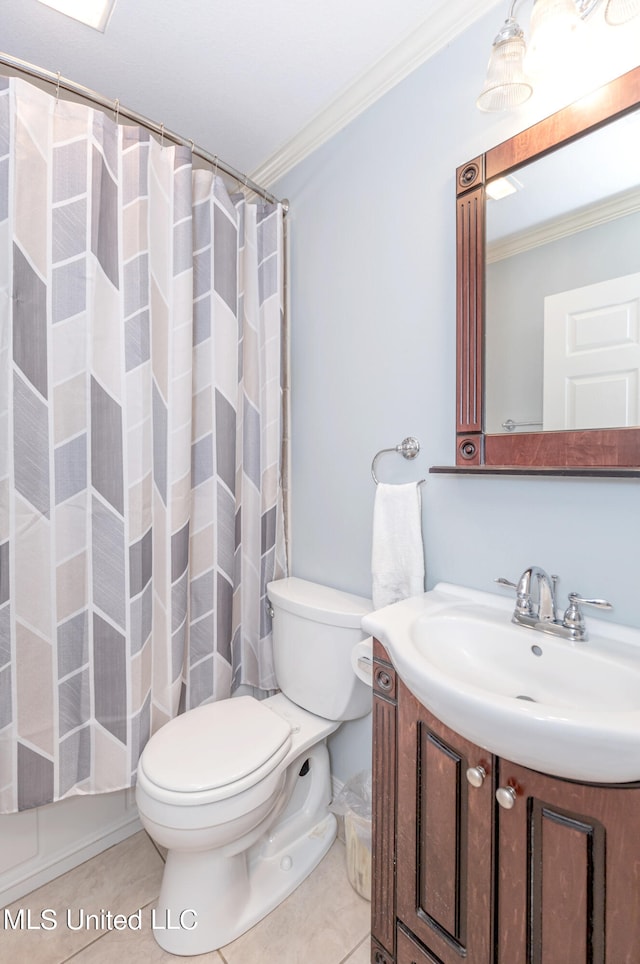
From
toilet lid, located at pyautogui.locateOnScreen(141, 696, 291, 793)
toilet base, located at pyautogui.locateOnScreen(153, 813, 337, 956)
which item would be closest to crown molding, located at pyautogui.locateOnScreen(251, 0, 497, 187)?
toilet lid, located at pyautogui.locateOnScreen(141, 696, 291, 793)

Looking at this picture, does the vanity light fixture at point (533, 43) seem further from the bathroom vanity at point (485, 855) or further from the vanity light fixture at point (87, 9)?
the bathroom vanity at point (485, 855)

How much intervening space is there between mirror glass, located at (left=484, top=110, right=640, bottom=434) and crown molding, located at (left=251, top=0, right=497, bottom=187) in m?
0.45

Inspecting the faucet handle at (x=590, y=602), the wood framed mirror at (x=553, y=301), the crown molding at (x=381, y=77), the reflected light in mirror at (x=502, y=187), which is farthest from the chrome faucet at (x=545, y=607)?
the crown molding at (x=381, y=77)

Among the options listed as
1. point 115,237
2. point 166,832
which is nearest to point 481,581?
point 166,832

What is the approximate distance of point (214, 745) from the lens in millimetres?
1278

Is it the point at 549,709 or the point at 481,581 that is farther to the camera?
the point at 481,581

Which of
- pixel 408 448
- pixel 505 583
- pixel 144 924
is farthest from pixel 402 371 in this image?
pixel 144 924

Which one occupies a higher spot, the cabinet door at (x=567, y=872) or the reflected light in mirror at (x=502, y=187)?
the reflected light in mirror at (x=502, y=187)

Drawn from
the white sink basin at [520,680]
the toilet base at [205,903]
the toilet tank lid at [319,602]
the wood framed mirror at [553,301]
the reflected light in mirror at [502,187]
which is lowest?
Result: the toilet base at [205,903]

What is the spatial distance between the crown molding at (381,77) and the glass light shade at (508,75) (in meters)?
0.34

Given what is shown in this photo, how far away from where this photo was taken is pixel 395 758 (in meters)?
1.01

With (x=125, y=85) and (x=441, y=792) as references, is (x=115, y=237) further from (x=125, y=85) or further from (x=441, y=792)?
(x=441, y=792)

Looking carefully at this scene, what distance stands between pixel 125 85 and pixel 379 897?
2.28m

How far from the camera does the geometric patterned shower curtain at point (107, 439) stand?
1228 millimetres
